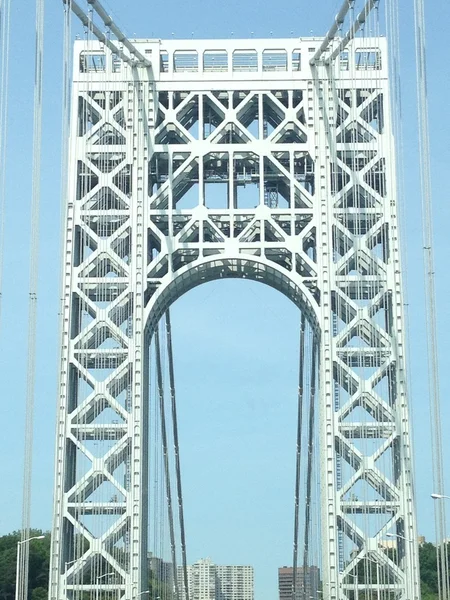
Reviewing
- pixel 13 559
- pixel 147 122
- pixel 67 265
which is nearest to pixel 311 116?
pixel 147 122

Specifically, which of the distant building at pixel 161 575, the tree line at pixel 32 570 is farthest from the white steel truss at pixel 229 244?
the tree line at pixel 32 570

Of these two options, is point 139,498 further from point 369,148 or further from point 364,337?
point 369,148

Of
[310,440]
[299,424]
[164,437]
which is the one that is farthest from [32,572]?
[310,440]

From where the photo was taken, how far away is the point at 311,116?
45750 mm

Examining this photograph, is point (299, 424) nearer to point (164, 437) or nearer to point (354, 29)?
point (164, 437)

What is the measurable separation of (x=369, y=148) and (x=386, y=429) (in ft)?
29.9

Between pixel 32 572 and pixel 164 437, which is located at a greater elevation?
pixel 164 437

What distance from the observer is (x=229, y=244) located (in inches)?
1790

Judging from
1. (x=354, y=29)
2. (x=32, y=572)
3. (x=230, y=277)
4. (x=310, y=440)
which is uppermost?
(x=354, y=29)

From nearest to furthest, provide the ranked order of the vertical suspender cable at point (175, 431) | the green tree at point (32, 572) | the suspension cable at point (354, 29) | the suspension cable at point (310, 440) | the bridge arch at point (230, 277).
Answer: the suspension cable at point (354, 29) < the bridge arch at point (230, 277) < the suspension cable at point (310, 440) < the vertical suspender cable at point (175, 431) < the green tree at point (32, 572)

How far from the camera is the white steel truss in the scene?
1699 inches

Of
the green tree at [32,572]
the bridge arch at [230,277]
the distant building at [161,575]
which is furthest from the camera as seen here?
the green tree at [32,572]

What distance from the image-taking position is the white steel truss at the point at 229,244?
142 ft

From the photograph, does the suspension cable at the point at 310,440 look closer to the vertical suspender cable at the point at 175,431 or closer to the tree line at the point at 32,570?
the vertical suspender cable at the point at 175,431
